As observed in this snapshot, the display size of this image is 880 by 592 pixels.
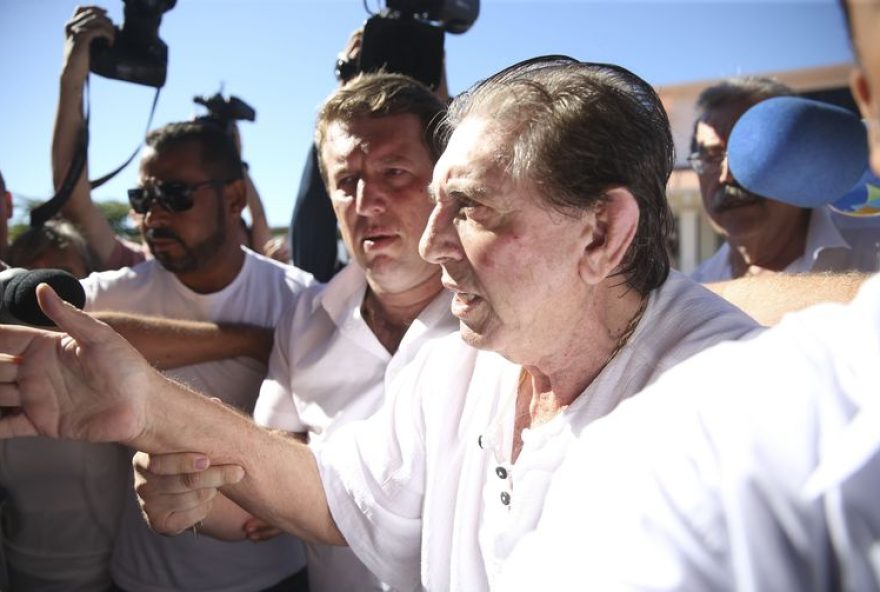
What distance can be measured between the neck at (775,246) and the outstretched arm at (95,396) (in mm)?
2208

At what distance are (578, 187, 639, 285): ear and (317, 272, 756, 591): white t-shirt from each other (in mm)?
130

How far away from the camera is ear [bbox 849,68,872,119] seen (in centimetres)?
67

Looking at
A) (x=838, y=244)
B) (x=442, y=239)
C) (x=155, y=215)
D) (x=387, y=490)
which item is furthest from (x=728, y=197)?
(x=155, y=215)

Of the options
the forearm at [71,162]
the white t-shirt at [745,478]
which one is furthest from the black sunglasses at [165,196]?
the white t-shirt at [745,478]

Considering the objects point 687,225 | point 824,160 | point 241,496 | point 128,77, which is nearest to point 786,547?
point 241,496

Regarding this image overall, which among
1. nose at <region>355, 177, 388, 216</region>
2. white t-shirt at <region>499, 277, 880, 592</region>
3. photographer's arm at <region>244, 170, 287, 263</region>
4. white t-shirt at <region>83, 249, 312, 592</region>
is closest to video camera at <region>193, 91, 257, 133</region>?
photographer's arm at <region>244, 170, 287, 263</region>

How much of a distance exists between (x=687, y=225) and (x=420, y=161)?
32.6ft

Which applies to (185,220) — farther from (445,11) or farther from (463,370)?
(463,370)

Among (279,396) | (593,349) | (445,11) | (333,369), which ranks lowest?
(279,396)

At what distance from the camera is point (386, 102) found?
2139 millimetres

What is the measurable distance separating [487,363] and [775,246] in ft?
5.83

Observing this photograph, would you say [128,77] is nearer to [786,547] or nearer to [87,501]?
[87,501]

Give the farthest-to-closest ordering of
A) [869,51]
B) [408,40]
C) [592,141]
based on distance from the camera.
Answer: [408,40] → [592,141] → [869,51]

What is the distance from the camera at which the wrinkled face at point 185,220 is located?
264 centimetres
